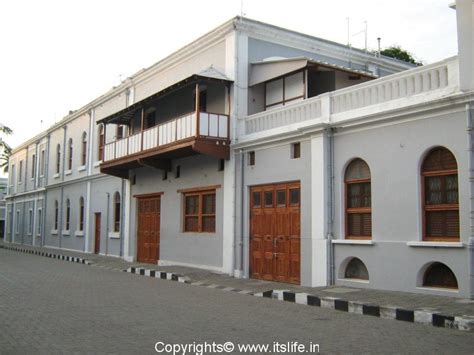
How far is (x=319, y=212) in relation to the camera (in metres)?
13.4

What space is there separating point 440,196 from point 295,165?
14.6ft

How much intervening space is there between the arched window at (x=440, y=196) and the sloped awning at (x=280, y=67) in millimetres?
5064

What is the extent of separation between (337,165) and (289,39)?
6463mm

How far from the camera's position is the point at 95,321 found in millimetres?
8578

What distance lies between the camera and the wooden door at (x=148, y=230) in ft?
69.4

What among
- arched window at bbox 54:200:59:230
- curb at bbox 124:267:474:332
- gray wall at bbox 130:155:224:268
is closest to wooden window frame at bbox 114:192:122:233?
gray wall at bbox 130:155:224:268

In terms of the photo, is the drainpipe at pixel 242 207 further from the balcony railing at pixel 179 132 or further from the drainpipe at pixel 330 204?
the drainpipe at pixel 330 204

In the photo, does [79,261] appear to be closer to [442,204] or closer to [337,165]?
[337,165]

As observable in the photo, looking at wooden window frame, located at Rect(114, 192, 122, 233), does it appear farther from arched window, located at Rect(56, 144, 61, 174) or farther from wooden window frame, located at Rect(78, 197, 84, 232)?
arched window, located at Rect(56, 144, 61, 174)

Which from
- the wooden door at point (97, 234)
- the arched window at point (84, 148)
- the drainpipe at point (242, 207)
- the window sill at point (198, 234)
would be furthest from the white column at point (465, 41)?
the arched window at point (84, 148)

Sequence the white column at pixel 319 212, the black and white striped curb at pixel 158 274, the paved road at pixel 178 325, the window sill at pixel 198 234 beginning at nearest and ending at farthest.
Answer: the paved road at pixel 178 325, the white column at pixel 319 212, the black and white striped curb at pixel 158 274, the window sill at pixel 198 234

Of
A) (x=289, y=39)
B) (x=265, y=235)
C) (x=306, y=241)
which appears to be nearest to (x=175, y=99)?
(x=289, y=39)

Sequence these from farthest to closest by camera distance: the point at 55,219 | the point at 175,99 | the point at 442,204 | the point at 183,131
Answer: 1. the point at 55,219
2. the point at 175,99
3. the point at 183,131
4. the point at 442,204

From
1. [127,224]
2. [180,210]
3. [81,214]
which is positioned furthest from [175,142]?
[81,214]
